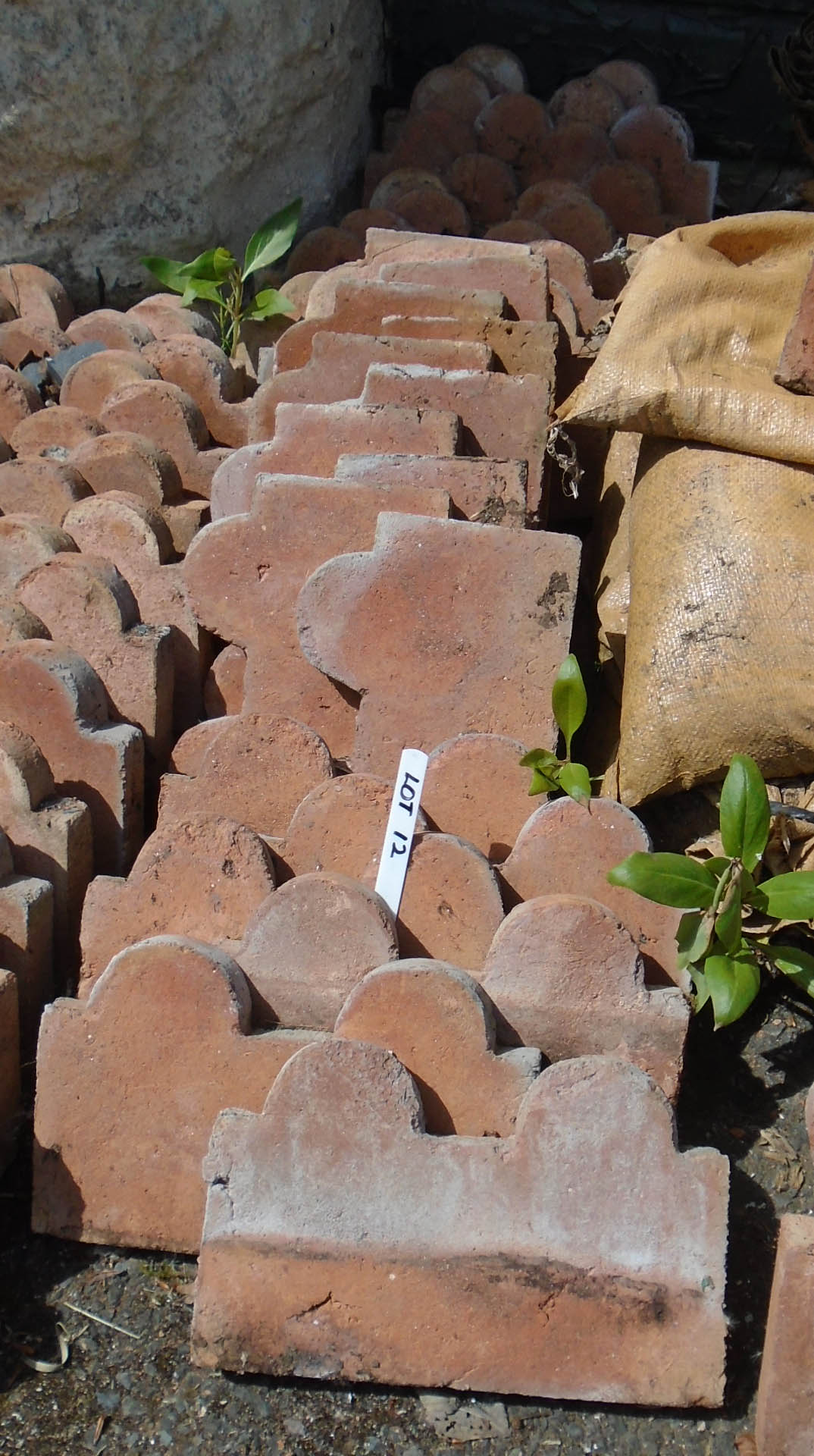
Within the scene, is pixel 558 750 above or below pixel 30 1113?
above

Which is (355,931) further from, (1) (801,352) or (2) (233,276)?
(2) (233,276)

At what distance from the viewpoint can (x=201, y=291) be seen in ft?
14.2

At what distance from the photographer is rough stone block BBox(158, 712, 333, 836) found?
7.82 ft

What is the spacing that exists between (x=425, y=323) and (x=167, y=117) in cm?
187

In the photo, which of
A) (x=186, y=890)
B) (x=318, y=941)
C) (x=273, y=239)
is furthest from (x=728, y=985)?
(x=273, y=239)

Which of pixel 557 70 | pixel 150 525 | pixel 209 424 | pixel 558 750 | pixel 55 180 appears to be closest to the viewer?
pixel 558 750

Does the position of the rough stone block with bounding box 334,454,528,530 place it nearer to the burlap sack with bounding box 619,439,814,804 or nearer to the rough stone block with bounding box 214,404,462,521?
the rough stone block with bounding box 214,404,462,521

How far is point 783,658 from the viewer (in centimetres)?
246

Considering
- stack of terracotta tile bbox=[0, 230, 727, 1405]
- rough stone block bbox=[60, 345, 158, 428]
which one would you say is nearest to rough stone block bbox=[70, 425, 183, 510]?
stack of terracotta tile bbox=[0, 230, 727, 1405]

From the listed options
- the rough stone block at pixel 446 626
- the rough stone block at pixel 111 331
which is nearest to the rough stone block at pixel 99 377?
the rough stone block at pixel 111 331

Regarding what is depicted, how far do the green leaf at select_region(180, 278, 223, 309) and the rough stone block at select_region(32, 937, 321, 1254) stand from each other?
9.47 ft

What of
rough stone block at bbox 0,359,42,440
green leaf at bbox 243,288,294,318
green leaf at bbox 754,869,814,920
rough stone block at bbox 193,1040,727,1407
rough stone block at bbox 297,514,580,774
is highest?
green leaf at bbox 243,288,294,318

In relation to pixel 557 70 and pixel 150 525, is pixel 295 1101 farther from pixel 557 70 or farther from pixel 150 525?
pixel 557 70

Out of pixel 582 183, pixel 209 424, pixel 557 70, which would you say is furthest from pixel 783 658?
pixel 557 70
